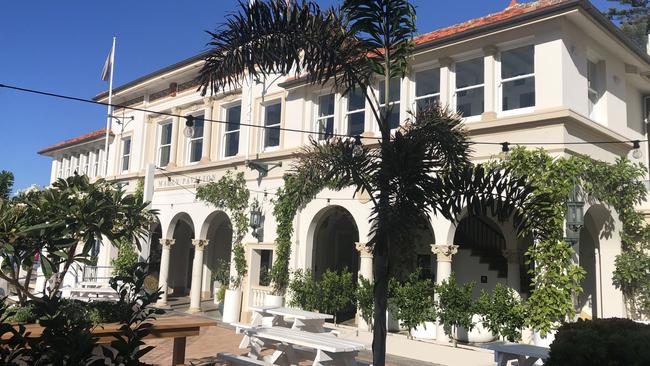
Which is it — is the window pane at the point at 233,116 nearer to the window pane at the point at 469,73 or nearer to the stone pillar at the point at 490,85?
the window pane at the point at 469,73

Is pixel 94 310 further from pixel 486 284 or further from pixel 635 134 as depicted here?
pixel 635 134

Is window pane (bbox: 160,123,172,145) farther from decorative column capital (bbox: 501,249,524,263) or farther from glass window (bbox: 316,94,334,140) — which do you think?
decorative column capital (bbox: 501,249,524,263)

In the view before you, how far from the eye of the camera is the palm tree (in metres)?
5.22

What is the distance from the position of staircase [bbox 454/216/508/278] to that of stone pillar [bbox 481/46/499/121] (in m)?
3.92

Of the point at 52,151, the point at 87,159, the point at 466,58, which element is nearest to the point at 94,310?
the point at 466,58

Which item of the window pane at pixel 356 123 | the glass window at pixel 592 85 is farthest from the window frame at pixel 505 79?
the window pane at pixel 356 123

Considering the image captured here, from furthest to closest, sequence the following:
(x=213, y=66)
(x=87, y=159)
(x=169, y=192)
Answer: (x=87, y=159), (x=169, y=192), (x=213, y=66)

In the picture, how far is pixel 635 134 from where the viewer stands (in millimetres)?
13523

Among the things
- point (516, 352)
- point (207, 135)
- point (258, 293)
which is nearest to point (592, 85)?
point (516, 352)

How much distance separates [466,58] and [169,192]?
11.5 metres

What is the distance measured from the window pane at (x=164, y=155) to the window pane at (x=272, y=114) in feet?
18.4

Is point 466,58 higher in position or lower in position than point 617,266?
higher

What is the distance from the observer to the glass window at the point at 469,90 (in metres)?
12.5

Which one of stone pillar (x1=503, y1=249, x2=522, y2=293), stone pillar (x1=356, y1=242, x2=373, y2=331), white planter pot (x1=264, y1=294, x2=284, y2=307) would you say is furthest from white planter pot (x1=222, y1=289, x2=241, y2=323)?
stone pillar (x1=503, y1=249, x2=522, y2=293)
